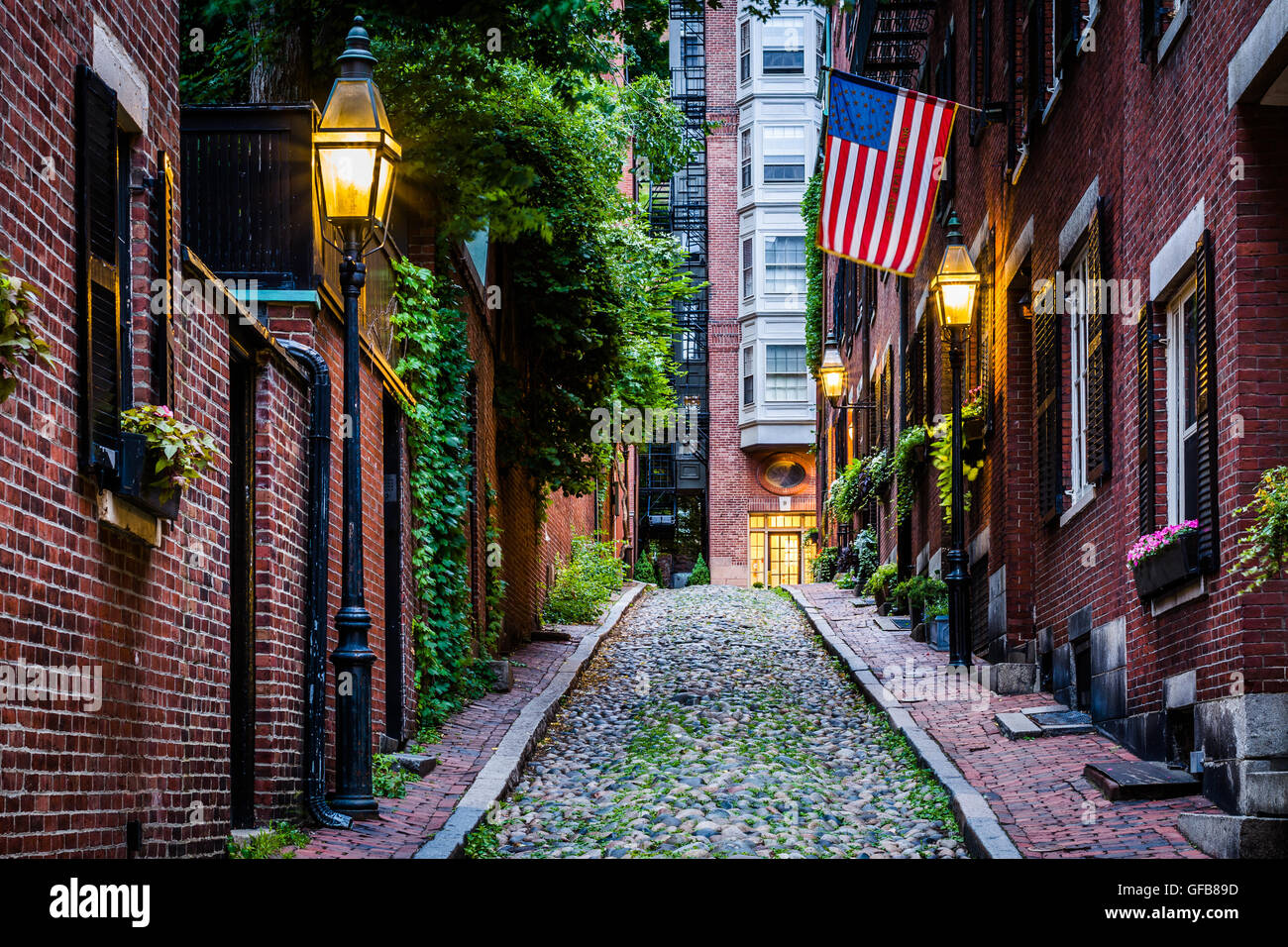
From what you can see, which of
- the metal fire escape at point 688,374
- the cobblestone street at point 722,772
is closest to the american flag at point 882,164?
the cobblestone street at point 722,772

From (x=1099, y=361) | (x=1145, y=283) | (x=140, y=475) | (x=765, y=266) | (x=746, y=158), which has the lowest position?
(x=140, y=475)

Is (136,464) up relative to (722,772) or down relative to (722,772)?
up

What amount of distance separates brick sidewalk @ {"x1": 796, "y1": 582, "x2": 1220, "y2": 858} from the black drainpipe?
404 cm

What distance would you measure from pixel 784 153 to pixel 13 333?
154 feet

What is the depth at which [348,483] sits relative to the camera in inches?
363

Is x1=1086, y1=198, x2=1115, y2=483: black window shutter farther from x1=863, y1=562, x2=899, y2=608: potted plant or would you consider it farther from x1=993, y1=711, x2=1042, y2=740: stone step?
x1=863, y1=562, x2=899, y2=608: potted plant

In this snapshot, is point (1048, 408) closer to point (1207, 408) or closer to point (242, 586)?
point (1207, 408)

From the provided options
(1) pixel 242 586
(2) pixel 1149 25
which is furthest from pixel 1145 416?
(1) pixel 242 586

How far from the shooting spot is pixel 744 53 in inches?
2035

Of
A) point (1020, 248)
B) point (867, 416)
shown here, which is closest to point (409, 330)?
point (1020, 248)

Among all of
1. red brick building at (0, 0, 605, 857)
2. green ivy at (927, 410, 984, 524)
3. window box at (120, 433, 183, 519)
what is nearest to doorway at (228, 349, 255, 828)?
red brick building at (0, 0, 605, 857)

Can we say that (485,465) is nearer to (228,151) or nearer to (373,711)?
(373,711)

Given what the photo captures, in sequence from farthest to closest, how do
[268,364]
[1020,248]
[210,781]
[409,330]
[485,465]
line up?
[485,465] → [1020,248] → [409,330] → [268,364] → [210,781]

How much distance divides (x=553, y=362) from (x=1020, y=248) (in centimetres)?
733
